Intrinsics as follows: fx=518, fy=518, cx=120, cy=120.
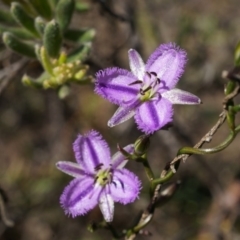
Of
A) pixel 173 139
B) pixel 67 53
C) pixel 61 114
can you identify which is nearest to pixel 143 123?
pixel 67 53

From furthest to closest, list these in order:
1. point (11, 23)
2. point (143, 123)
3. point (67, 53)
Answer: point (11, 23), point (67, 53), point (143, 123)

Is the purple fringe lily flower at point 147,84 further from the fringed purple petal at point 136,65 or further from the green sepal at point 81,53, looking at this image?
the green sepal at point 81,53

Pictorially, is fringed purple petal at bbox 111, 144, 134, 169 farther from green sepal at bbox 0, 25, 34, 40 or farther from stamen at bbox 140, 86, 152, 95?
green sepal at bbox 0, 25, 34, 40

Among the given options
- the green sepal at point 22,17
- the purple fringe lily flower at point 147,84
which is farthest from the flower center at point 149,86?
the green sepal at point 22,17

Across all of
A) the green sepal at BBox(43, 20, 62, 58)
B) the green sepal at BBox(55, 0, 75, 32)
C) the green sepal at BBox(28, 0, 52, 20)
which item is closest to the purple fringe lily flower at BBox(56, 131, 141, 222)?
the green sepal at BBox(43, 20, 62, 58)

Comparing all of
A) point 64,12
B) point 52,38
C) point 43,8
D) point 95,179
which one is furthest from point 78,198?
point 43,8

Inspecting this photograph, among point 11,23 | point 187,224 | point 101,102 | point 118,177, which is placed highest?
point 11,23

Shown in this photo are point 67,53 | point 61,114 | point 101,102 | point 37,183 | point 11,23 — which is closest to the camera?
point 67,53

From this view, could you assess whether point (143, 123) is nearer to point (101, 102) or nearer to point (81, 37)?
A: point (81, 37)
